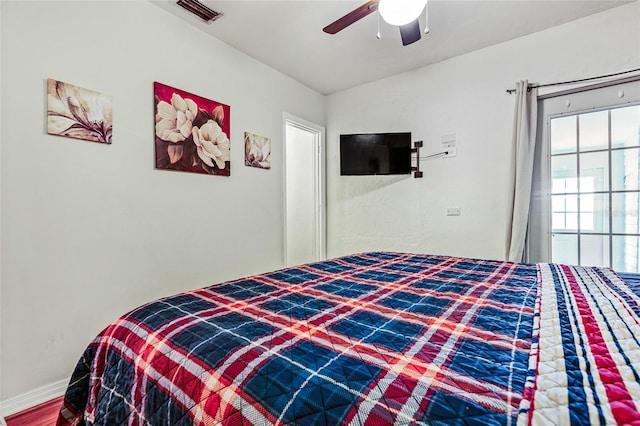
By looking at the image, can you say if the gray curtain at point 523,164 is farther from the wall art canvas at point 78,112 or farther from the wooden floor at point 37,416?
the wooden floor at point 37,416

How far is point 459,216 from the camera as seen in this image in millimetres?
3062

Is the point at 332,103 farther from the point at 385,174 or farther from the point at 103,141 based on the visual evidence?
the point at 103,141

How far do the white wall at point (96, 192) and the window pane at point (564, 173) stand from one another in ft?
9.33

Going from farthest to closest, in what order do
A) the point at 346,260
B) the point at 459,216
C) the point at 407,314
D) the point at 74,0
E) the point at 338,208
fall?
the point at 338,208 → the point at 459,216 → the point at 346,260 → the point at 74,0 → the point at 407,314

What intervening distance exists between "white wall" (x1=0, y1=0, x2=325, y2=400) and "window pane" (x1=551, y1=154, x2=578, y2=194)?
112 inches

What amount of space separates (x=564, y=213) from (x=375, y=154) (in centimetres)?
184

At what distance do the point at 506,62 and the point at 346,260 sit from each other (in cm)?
242

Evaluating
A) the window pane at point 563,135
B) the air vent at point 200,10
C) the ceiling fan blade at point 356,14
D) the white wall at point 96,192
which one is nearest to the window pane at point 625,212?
the window pane at point 563,135

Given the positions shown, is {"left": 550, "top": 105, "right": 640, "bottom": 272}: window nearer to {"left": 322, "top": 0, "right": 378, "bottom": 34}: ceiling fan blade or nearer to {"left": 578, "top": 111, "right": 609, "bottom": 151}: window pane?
{"left": 578, "top": 111, "right": 609, "bottom": 151}: window pane

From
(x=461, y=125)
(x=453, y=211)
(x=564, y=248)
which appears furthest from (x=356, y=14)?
(x=564, y=248)

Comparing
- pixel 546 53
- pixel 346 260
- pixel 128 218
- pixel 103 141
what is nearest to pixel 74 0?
pixel 103 141

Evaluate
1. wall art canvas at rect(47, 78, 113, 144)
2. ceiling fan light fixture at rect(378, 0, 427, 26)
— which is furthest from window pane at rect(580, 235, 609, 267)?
wall art canvas at rect(47, 78, 113, 144)

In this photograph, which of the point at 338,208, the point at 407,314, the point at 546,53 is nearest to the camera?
the point at 407,314

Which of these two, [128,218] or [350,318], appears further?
[128,218]
